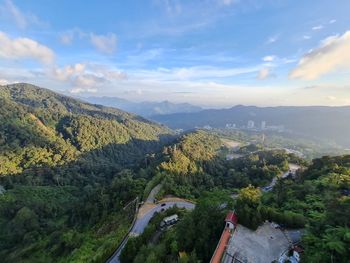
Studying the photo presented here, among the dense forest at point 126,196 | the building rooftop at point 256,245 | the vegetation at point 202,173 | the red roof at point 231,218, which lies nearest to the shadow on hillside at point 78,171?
the dense forest at point 126,196

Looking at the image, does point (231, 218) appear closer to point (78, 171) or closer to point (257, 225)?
point (257, 225)

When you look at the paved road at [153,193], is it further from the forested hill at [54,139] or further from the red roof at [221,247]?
the forested hill at [54,139]

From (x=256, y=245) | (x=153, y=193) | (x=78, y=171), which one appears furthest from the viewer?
(x=78, y=171)

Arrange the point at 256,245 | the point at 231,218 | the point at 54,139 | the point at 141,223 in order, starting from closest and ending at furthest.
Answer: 1. the point at 256,245
2. the point at 231,218
3. the point at 141,223
4. the point at 54,139

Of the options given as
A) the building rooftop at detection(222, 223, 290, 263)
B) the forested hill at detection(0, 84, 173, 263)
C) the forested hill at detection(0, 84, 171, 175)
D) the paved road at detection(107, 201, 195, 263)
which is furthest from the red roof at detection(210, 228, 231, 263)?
the forested hill at detection(0, 84, 171, 175)

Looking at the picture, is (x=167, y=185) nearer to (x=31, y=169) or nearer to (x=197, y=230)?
(x=197, y=230)

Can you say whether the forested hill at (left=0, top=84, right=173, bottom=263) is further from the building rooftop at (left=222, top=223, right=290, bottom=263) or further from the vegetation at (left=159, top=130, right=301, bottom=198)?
the building rooftop at (left=222, top=223, right=290, bottom=263)

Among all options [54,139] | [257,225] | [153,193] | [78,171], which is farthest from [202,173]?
[54,139]

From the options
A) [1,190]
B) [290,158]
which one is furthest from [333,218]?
[1,190]
